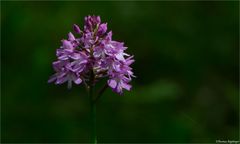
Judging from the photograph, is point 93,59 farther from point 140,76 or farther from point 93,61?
point 140,76

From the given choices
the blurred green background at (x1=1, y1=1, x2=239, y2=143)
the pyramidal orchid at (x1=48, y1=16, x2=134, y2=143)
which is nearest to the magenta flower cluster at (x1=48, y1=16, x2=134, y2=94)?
the pyramidal orchid at (x1=48, y1=16, x2=134, y2=143)

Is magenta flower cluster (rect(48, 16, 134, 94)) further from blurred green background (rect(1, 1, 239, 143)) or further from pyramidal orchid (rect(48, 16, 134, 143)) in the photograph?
blurred green background (rect(1, 1, 239, 143))

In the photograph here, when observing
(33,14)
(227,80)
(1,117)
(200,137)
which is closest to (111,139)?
(200,137)

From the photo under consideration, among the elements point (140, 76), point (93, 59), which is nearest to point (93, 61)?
point (93, 59)

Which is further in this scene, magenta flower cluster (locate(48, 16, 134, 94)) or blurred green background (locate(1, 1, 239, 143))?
blurred green background (locate(1, 1, 239, 143))

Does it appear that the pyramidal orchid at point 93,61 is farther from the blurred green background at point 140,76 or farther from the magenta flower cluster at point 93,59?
the blurred green background at point 140,76

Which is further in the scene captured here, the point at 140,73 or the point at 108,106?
the point at 140,73

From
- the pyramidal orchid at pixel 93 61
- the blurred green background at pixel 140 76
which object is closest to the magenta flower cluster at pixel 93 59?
the pyramidal orchid at pixel 93 61

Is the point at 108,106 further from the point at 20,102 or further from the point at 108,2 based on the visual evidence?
the point at 108,2
